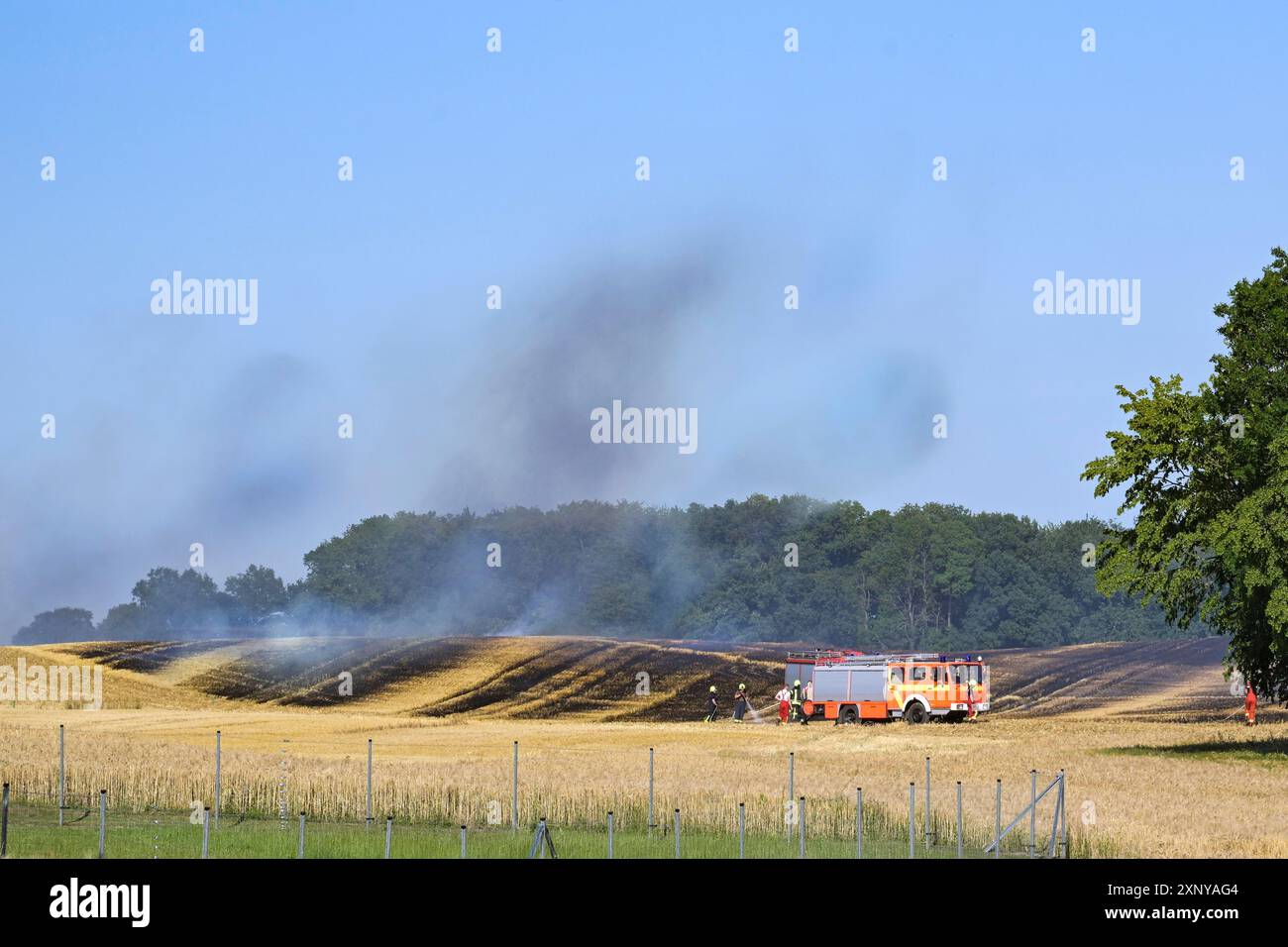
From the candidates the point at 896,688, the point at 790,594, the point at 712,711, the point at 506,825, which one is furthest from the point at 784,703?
the point at 790,594

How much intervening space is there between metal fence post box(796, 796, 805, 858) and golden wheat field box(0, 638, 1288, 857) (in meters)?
0.52

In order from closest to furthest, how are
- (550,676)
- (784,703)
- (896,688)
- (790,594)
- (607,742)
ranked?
1. (607,742)
2. (896,688)
3. (784,703)
4. (550,676)
5. (790,594)

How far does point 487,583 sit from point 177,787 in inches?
5970

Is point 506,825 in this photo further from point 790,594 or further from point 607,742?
point 790,594

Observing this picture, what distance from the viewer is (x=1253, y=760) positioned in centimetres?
5550

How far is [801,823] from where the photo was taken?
32.2 meters

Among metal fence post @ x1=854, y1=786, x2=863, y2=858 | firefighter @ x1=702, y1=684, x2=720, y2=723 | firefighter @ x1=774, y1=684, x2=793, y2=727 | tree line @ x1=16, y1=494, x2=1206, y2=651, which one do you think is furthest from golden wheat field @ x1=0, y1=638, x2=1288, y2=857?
tree line @ x1=16, y1=494, x2=1206, y2=651

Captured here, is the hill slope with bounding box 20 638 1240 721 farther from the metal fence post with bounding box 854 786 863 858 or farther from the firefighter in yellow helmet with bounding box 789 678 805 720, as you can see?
the metal fence post with bounding box 854 786 863 858

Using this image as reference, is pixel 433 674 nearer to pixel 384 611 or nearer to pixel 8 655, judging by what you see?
Answer: pixel 8 655

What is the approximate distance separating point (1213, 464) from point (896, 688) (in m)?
21.9

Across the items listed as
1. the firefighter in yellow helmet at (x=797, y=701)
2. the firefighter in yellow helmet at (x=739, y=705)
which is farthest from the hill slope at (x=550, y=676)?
Answer: the firefighter in yellow helmet at (x=797, y=701)

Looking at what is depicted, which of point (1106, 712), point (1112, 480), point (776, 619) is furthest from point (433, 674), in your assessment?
point (776, 619)

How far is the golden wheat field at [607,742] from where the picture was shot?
40.0 meters
